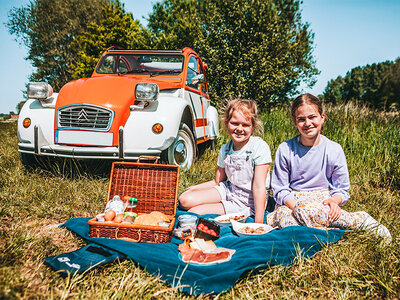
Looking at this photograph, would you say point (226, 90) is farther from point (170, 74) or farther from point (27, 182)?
point (27, 182)

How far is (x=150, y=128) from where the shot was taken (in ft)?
10.3

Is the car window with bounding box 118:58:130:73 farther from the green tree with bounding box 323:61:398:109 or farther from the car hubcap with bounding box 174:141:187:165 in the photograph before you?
the green tree with bounding box 323:61:398:109

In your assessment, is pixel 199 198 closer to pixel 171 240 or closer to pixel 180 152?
pixel 171 240

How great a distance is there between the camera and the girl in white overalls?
255 cm

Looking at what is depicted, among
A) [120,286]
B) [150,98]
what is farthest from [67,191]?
[120,286]

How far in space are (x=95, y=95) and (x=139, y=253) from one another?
7.00ft

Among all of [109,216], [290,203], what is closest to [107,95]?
[109,216]

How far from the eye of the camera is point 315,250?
6.19 ft

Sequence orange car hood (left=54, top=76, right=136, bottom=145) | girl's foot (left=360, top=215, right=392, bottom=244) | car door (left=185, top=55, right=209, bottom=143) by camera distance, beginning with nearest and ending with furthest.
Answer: girl's foot (left=360, top=215, right=392, bottom=244), orange car hood (left=54, top=76, right=136, bottom=145), car door (left=185, top=55, right=209, bottom=143)

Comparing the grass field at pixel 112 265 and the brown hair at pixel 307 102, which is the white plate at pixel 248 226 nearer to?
the grass field at pixel 112 265

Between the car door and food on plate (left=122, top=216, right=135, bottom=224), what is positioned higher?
the car door

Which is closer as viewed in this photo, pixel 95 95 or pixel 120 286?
pixel 120 286

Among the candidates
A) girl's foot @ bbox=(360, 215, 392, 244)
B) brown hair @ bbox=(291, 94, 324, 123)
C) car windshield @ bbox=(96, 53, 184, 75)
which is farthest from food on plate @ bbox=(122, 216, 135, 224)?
car windshield @ bbox=(96, 53, 184, 75)

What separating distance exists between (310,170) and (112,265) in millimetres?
1778
